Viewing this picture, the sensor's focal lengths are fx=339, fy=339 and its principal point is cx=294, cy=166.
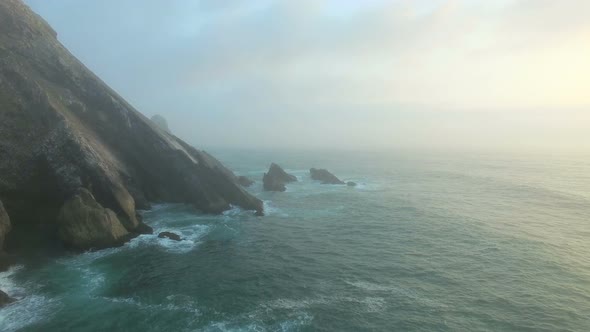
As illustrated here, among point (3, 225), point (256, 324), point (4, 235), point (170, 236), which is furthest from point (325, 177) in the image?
point (256, 324)

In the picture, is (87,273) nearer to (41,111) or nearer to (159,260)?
(159,260)

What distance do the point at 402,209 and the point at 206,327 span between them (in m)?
56.3

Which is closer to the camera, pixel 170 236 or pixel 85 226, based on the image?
pixel 85 226

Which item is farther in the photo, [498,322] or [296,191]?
[296,191]

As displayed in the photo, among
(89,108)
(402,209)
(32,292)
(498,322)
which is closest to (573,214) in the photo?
(402,209)

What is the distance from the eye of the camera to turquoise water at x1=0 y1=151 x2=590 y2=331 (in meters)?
29.7

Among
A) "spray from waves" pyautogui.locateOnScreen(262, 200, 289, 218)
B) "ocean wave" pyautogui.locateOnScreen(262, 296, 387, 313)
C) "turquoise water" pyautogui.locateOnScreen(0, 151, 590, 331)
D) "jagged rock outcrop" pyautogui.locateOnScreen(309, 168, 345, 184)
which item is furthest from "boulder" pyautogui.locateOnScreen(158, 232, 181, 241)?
"jagged rock outcrop" pyautogui.locateOnScreen(309, 168, 345, 184)

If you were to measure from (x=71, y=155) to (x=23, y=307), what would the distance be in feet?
89.0

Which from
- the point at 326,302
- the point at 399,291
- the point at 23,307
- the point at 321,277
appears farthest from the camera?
the point at 321,277

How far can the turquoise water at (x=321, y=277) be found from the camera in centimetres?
2966

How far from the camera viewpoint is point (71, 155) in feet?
167

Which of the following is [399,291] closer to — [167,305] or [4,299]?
[167,305]

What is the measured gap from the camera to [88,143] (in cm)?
5469

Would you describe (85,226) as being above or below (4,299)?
above
